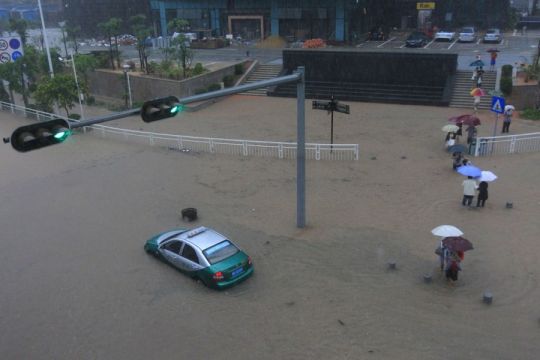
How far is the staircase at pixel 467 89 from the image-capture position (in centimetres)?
2686

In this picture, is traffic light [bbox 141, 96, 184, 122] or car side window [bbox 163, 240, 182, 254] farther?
car side window [bbox 163, 240, 182, 254]

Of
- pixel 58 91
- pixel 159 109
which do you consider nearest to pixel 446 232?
pixel 159 109

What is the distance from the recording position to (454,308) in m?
10.1

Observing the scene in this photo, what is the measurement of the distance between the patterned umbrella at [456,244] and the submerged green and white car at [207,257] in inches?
172

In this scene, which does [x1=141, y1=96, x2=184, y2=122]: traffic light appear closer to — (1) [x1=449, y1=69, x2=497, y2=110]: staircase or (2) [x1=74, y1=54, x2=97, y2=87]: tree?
(1) [x1=449, y1=69, x2=497, y2=110]: staircase

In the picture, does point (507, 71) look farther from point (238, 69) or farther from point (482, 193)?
point (238, 69)

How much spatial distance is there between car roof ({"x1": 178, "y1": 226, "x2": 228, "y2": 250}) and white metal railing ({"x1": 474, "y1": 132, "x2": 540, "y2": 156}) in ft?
38.7

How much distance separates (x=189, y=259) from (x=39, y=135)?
5.01m

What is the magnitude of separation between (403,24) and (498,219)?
48427 mm

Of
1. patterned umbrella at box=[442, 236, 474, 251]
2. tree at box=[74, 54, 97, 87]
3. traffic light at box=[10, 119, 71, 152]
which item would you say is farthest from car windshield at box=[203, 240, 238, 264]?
tree at box=[74, 54, 97, 87]

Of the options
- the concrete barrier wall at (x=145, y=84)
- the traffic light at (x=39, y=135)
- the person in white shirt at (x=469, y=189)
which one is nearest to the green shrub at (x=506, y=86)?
the person in white shirt at (x=469, y=189)

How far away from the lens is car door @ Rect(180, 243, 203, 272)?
1126 centimetres

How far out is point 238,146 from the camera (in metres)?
20.8

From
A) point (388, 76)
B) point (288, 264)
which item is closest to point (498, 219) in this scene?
point (288, 264)
